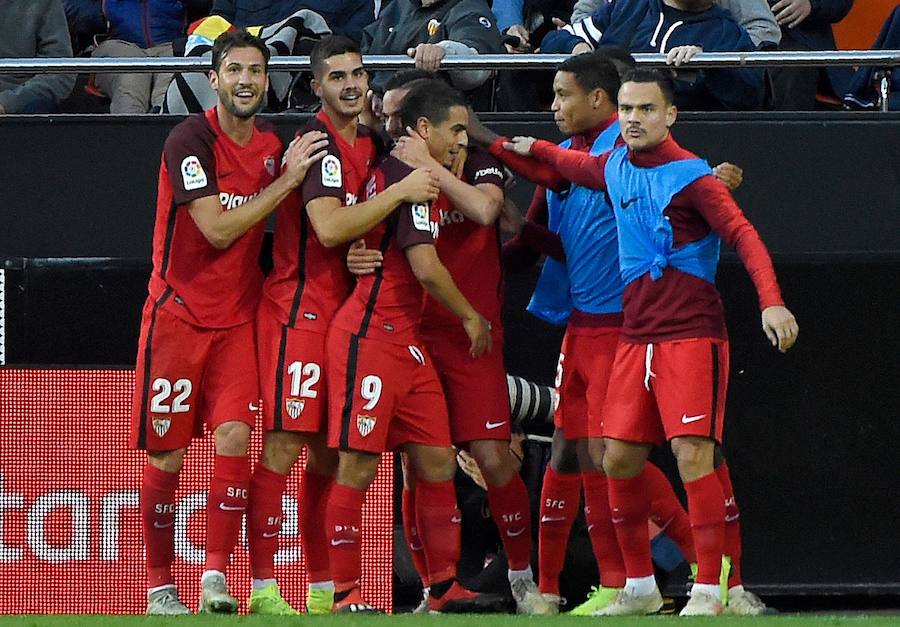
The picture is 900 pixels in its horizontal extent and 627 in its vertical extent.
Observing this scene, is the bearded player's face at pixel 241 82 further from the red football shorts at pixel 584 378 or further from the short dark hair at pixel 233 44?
the red football shorts at pixel 584 378

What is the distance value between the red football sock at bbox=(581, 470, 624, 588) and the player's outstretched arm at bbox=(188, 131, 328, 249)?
175 centimetres

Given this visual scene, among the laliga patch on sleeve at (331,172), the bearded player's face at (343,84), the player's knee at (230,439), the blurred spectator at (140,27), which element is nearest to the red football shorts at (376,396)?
the player's knee at (230,439)

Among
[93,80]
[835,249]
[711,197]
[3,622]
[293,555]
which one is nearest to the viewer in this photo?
[3,622]

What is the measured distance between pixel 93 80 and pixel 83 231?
4.17 ft

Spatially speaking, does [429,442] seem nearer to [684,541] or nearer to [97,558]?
[684,541]

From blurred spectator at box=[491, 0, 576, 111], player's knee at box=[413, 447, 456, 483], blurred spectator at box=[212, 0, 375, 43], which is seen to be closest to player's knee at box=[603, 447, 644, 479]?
player's knee at box=[413, 447, 456, 483]

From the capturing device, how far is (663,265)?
6.87 meters

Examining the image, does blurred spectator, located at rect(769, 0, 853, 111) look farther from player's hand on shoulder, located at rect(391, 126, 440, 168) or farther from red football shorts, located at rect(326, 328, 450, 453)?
red football shorts, located at rect(326, 328, 450, 453)

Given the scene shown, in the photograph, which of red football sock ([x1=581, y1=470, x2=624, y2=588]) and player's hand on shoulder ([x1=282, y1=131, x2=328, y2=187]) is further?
red football sock ([x1=581, y1=470, x2=624, y2=588])

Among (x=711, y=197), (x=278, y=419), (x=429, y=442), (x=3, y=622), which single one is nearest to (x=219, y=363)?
(x=278, y=419)

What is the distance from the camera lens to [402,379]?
7105mm

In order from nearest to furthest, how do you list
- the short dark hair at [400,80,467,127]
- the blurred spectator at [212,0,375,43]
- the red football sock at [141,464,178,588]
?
the red football sock at [141,464,178,588]
the short dark hair at [400,80,467,127]
the blurred spectator at [212,0,375,43]

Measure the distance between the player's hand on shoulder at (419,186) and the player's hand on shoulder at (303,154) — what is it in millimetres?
343

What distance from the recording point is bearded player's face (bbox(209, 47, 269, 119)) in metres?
7.04
